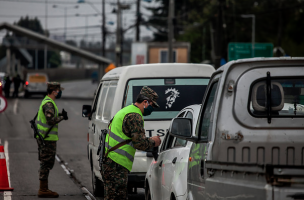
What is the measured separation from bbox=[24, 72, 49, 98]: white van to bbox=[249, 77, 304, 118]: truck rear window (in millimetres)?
38547

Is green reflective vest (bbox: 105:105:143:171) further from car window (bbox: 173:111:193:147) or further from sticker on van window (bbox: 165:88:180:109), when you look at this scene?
sticker on van window (bbox: 165:88:180:109)

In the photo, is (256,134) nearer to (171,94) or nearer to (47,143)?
(171,94)

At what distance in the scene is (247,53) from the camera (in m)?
42.0

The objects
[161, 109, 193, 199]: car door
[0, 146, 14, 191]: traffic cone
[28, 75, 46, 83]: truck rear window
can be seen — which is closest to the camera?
[161, 109, 193, 199]: car door

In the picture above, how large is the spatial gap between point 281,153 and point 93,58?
161 feet

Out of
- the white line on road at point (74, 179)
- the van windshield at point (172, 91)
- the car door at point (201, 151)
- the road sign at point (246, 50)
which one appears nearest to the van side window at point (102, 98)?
the van windshield at point (172, 91)

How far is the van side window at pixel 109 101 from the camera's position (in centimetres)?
859

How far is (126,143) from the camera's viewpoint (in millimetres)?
6324

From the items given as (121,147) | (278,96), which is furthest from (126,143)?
(278,96)

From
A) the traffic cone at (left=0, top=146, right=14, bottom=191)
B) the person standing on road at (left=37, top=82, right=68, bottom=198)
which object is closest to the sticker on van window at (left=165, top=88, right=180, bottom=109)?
the person standing on road at (left=37, top=82, right=68, bottom=198)

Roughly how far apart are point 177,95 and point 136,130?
2307 millimetres

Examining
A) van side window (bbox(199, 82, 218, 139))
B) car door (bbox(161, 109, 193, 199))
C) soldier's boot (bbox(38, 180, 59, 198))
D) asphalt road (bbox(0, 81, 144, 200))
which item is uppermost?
van side window (bbox(199, 82, 218, 139))

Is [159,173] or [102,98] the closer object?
[159,173]

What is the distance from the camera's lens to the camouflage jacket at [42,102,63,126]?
939cm
